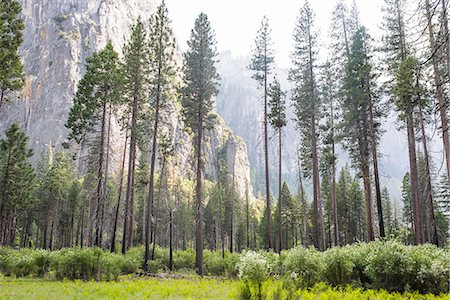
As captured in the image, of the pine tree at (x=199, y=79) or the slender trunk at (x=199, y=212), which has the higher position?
the pine tree at (x=199, y=79)

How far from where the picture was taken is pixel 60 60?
329ft

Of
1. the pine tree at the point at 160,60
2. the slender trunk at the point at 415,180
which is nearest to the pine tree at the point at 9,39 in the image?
the pine tree at the point at 160,60

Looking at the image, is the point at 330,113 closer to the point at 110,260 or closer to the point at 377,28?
the point at 377,28

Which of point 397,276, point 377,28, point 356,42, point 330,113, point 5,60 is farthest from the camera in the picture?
point 330,113

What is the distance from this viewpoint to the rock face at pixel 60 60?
9456cm

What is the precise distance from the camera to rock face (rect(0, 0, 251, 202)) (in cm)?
9456

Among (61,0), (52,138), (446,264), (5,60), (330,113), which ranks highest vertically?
(61,0)

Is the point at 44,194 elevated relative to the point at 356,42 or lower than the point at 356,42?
lower

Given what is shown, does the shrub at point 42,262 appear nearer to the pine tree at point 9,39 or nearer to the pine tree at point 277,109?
the pine tree at point 9,39

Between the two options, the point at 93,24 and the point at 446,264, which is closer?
the point at 446,264

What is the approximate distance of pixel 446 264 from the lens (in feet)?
25.5

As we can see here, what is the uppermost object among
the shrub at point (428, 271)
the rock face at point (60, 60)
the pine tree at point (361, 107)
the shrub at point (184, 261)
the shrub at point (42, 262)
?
the rock face at point (60, 60)

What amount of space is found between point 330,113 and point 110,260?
2302 centimetres

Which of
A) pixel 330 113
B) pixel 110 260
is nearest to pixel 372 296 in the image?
pixel 110 260
